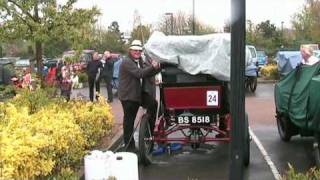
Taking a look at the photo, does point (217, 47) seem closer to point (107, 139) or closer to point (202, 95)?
point (202, 95)

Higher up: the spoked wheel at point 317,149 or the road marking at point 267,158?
the spoked wheel at point 317,149

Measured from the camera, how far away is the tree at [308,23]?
158 feet

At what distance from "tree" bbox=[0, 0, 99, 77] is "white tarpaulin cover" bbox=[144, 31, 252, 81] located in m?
2.04

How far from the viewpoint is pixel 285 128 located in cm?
1082

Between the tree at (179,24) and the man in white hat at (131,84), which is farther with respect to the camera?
the tree at (179,24)

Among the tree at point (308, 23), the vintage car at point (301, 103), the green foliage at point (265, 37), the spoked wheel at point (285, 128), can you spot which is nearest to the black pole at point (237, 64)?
the vintage car at point (301, 103)

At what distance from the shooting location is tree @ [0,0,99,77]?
35.2 ft

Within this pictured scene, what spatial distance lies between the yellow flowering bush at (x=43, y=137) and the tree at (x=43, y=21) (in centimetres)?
133

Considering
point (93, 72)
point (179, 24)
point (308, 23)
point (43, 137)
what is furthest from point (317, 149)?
point (179, 24)

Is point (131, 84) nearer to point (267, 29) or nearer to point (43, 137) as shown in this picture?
point (43, 137)

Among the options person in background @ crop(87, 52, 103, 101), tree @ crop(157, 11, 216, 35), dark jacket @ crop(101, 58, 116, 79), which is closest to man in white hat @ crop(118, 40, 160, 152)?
person in background @ crop(87, 52, 103, 101)

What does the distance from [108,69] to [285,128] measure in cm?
1234

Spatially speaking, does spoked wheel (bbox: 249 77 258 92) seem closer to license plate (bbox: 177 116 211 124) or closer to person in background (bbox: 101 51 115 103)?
person in background (bbox: 101 51 115 103)

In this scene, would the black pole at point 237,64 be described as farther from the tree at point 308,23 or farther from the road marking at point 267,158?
the tree at point 308,23
